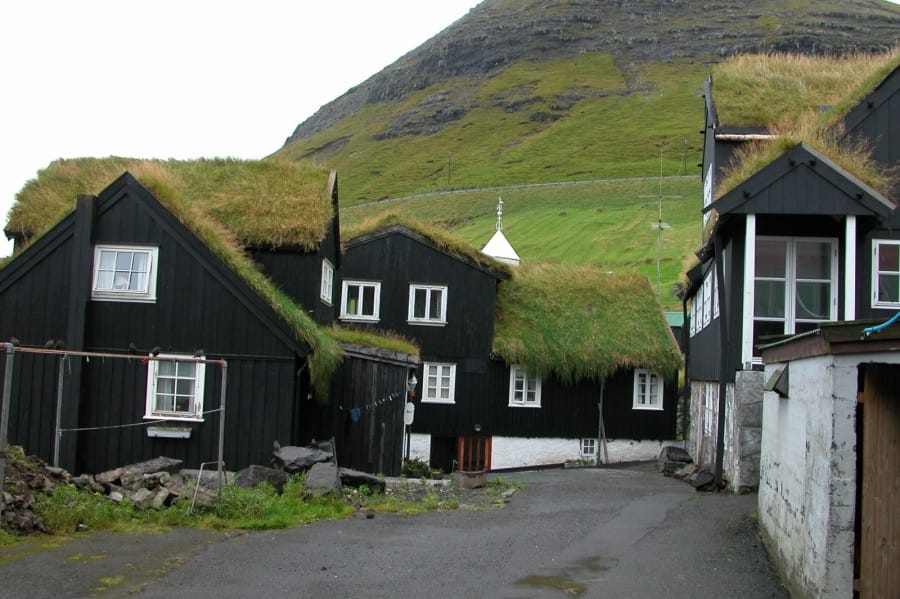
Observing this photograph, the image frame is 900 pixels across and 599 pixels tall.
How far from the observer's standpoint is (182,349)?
59.6ft

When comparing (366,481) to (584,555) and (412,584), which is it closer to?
(584,555)

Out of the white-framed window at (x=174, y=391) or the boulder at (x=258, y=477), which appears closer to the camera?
the boulder at (x=258, y=477)

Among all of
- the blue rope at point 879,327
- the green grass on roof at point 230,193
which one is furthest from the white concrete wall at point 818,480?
the green grass on roof at point 230,193

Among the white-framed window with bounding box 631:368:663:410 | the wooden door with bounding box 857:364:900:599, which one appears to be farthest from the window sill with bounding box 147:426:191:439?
the white-framed window with bounding box 631:368:663:410

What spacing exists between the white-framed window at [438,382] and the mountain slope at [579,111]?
3634 inches

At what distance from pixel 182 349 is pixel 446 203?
94.3 m

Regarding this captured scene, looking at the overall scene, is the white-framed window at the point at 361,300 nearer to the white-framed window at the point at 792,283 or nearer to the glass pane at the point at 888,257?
the white-framed window at the point at 792,283

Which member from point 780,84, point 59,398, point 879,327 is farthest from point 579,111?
point 879,327

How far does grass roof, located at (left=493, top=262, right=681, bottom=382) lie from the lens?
30.7 metres

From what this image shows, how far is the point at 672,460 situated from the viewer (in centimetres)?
2612

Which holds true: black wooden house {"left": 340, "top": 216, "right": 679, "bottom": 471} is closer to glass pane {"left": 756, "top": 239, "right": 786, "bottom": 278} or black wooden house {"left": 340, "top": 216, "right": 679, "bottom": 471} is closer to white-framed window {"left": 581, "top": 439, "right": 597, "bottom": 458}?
white-framed window {"left": 581, "top": 439, "right": 597, "bottom": 458}

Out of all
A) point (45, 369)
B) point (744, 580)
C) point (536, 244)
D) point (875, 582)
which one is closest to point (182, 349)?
point (45, 369)

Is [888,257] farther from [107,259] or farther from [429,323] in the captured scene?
[107,259]

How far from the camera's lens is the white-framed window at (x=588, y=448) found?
3123 centimetres
